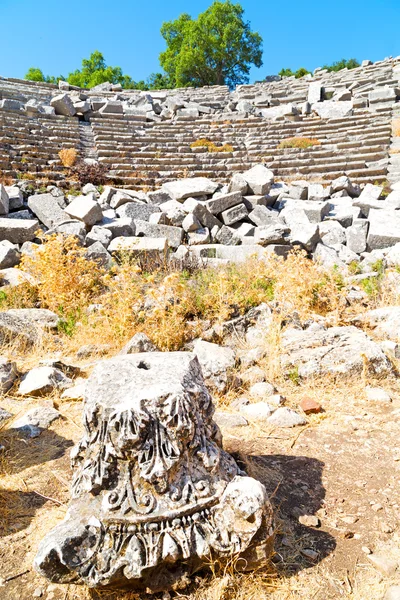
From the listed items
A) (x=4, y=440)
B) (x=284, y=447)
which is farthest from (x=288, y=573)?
(x=4, y=440)

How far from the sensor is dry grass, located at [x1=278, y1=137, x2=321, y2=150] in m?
15.9

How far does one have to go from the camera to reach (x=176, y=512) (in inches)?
86.4

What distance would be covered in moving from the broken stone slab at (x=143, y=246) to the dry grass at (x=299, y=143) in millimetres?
9259

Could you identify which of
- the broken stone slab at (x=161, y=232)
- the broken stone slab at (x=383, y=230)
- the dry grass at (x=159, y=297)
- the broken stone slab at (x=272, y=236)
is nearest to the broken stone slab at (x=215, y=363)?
the dry grass at (x=159, y=297)

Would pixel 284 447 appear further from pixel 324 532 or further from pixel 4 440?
pixel 4 440

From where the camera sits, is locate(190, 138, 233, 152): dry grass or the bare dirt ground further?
locate(190, 138, 233, 152): dry grass

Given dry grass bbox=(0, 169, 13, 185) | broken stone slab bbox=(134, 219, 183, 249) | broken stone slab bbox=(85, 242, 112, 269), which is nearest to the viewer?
broken stone slab bbox=(85, 242, 112, 269)

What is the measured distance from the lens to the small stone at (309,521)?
2.69 m

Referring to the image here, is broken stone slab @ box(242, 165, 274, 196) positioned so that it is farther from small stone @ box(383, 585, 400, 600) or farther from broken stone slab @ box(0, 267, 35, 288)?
small stone @ box(383, 585, 400, 600)

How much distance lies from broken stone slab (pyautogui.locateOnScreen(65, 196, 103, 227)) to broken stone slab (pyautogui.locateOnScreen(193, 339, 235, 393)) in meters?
5.58

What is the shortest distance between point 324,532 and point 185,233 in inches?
322

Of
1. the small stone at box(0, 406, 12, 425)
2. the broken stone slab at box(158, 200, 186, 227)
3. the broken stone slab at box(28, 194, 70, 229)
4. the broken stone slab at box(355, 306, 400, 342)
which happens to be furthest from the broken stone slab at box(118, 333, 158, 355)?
the broken stone slab at box(158, 200, 186, 227)

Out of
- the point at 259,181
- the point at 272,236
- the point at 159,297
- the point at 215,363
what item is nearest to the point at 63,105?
the point at 259,181

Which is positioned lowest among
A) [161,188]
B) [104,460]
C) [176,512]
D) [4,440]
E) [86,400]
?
[4,440]
